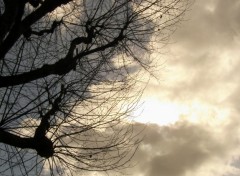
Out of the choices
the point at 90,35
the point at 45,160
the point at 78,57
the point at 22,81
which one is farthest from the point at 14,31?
the point at 45,160

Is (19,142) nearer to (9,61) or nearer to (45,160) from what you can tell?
(45,160)

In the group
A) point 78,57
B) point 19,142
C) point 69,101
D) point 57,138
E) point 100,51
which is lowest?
point 19,142

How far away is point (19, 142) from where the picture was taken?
582 centimetres

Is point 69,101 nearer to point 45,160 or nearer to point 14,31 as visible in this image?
point 45,160

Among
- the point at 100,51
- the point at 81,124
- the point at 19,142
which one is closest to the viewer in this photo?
the point at 19,142

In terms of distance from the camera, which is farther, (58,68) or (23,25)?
(58,68)

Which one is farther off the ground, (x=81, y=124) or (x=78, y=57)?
(x=78, y=57)

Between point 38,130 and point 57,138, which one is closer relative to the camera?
point 38,130

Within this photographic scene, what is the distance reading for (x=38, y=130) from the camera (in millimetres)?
6156

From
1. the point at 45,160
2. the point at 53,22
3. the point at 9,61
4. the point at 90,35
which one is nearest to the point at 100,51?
the point at 90,35

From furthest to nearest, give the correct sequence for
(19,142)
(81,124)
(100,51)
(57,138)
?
(100,51) → (81,124) → (57,138) → (19,142)

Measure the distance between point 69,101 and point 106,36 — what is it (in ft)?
5.09

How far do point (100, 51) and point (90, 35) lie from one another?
0.35 m

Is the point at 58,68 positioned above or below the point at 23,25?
below
